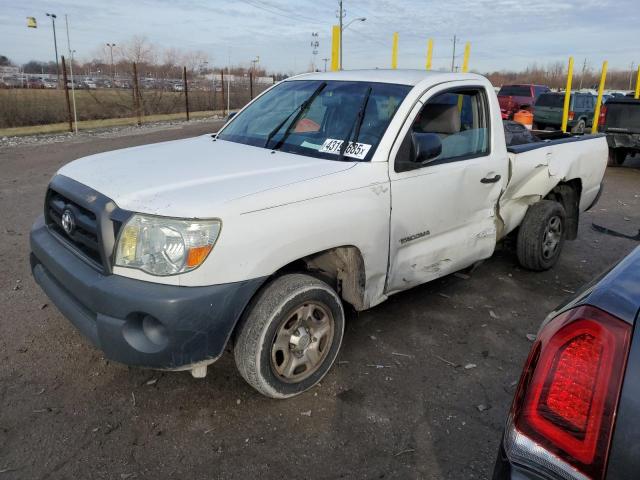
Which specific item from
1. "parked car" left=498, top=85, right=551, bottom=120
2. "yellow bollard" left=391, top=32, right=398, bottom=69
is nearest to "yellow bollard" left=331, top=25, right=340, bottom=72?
"yellow bollard" left=391, top=32, right=398, bottom=69

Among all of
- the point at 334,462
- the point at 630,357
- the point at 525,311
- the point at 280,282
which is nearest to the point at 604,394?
the point at 630,357

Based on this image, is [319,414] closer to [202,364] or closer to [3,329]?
[202,364]

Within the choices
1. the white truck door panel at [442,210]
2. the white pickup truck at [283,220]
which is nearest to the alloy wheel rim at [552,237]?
the white pickup truck at [283,220]

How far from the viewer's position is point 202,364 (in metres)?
2.66

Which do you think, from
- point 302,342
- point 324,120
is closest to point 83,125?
point 324,120

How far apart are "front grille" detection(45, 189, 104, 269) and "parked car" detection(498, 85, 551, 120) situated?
20.4m

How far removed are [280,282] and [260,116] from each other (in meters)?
1.85

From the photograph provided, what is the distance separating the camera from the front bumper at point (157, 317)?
96.7 inches

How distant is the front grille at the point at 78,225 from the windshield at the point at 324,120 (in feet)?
4.44

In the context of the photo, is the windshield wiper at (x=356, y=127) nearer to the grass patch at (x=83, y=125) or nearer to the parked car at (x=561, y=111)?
the grass patch at (x=83, y=125)

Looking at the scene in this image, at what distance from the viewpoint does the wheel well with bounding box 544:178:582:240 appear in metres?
5.43

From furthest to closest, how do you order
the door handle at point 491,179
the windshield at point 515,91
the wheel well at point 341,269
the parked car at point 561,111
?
1. the windshield at point 515,91
2. the parked car at point 561,111
3. the door handle at point 491,179
4. the wheel well at point 341,269

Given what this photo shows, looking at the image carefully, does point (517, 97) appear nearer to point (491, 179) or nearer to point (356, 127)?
point (491, 179)

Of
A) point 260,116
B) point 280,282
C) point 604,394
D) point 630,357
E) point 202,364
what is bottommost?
point 202,364
